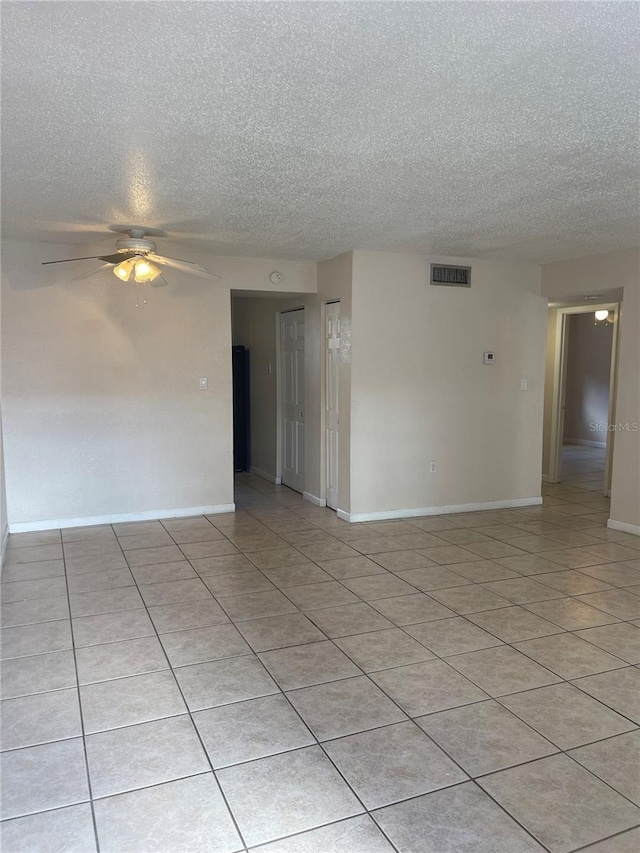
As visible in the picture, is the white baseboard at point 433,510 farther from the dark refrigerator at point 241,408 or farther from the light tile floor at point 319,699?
the dark refrigerator at point 241,408

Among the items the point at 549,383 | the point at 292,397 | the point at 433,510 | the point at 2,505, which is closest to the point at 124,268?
the point at 2,505

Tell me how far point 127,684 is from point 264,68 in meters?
2.61

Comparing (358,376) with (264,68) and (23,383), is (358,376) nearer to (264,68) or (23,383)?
(23,383)

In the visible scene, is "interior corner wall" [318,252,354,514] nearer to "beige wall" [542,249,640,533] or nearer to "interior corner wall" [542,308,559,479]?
"beige wall" [542,249,640,533]

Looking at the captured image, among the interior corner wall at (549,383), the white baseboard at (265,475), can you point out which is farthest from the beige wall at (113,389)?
the interior corner wall at (549,383)

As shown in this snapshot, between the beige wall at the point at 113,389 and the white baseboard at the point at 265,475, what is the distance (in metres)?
1.45

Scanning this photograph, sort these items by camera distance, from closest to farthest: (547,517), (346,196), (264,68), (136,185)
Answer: (264,68)
(136,185)
(346,196)
(547,517)

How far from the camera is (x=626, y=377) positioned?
17.0ft

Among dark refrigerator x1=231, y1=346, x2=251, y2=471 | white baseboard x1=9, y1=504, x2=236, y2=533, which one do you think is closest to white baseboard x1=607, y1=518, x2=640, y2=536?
white baseboard x1=9, y1=504, x2=236, y2=533

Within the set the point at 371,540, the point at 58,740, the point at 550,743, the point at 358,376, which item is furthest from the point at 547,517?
the point at 58,740

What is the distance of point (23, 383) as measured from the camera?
5000mm

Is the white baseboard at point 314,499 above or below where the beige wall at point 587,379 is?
below

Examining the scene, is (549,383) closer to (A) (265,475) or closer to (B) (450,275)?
(B) (450,275)

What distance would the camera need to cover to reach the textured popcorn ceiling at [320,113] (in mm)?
1776
